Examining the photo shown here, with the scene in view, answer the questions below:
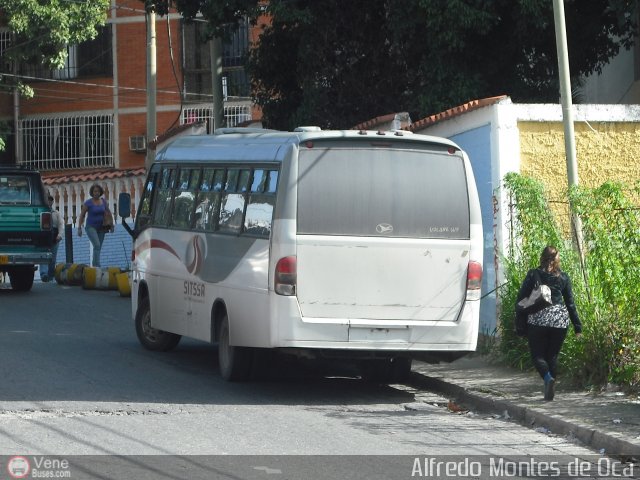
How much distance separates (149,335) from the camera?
1653 centimetres

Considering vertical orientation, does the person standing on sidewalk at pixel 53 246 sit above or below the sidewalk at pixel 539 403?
above

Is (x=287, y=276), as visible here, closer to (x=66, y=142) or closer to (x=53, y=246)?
(x=53, y=246)

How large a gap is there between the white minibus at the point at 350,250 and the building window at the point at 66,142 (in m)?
33.3

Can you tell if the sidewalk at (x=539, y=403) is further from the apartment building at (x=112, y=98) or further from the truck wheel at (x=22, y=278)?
the apartment building at (x=112, y=98)

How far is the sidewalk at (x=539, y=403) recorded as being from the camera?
1065 centimetres

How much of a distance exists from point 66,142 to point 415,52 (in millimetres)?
26553

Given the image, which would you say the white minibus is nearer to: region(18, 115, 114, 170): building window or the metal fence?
the metal fence

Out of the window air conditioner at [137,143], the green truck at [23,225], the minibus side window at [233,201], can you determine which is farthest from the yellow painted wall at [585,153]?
the window air conditioner at [137,143]

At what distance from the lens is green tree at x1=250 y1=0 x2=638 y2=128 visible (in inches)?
833

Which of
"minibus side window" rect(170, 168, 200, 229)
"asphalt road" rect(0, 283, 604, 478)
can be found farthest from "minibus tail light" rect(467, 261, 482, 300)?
"minibus side window" rect(170, 168, 200, 229)

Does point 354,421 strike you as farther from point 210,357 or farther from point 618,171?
point 618,171

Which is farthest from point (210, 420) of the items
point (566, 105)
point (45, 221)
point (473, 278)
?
point (45, 221)

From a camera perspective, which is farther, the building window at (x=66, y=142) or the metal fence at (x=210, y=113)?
the building window at (x=66, y=142)

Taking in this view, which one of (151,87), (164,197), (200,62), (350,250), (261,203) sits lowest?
(350,250)
